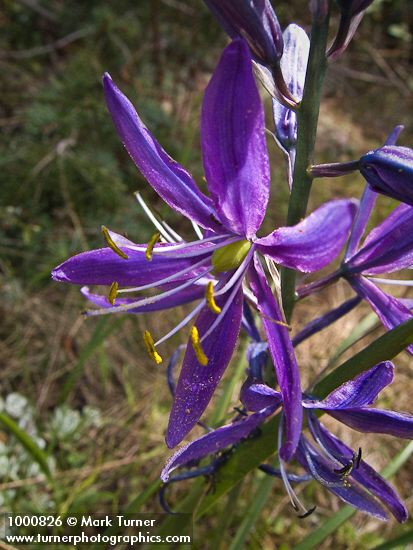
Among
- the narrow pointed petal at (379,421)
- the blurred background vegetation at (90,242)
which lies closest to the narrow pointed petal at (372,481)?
the narrow pointed petal at (379,421)

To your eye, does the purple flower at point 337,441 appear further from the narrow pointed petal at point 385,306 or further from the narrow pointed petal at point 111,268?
the narrow pointed petal at point 111,268

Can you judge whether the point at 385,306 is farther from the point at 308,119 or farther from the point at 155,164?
the point at 155,164

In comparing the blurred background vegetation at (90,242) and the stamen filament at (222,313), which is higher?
the stamen filament at (222,313)

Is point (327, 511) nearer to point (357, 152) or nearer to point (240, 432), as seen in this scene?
point (240, 432)

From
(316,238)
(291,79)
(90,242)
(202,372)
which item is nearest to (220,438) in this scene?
(202,372)

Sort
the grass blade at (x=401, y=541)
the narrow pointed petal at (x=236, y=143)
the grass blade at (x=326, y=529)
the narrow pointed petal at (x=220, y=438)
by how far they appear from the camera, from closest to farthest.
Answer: the narrow pointed petal at (x=236, y=143) → the narrow pointed petal at (x=220, y=438) → the grass blade at (x=401, y=541) → the grass blade at (x=326, y=529)

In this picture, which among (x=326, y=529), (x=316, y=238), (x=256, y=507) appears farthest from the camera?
(x=256, y=507)

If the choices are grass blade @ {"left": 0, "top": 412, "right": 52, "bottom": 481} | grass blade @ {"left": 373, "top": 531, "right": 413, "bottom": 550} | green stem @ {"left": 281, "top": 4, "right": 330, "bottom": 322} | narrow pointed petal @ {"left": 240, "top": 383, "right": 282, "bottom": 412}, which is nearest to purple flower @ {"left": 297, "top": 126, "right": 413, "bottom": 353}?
green stem @ {"left": 281, "top": 4, "right": 330, "bottom": 322}
